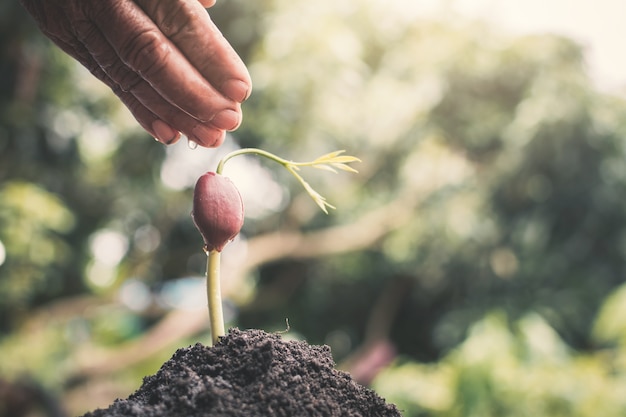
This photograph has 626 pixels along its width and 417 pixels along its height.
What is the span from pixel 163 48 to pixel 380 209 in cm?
378

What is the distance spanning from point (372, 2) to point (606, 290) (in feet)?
8.50

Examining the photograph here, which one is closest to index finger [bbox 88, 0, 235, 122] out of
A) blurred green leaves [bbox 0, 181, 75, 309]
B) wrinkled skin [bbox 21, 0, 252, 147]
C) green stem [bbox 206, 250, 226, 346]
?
wrinkled skin [bbox 21, 0, 252, 147]

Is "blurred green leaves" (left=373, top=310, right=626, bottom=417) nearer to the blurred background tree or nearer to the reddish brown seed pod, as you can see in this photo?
the blurred background tree

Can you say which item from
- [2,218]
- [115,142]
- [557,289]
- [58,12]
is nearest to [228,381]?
[58,12]

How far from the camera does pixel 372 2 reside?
462 centimetres

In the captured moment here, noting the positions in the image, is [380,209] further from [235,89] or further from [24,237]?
[235,89]

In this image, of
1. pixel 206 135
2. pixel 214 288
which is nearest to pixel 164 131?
pixel 206 135

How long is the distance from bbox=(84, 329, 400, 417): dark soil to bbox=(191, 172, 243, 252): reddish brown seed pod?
0.38 feet

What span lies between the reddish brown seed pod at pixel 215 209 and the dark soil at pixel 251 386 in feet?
0.38

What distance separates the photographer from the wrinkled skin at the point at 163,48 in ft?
1.90

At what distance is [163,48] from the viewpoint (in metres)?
0.58

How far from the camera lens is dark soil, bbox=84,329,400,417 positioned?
59cm

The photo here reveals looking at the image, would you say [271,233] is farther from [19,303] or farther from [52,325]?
[19,303]

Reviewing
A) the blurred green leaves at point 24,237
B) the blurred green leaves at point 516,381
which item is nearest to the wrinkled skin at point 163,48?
the blurred green leaves at point 24,237
